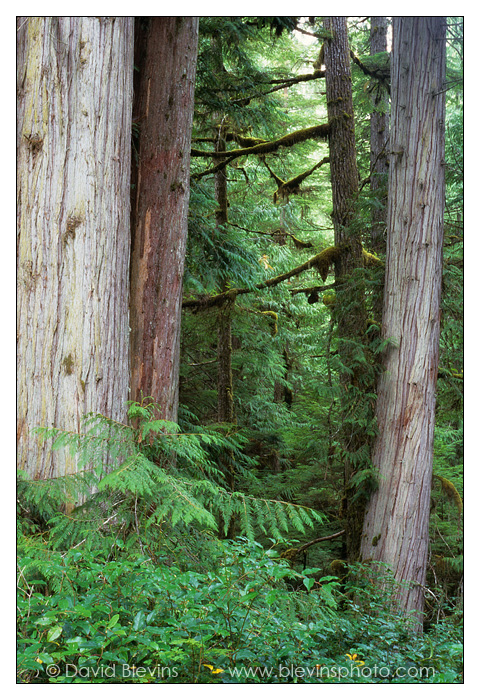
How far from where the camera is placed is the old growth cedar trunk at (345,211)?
5.71m

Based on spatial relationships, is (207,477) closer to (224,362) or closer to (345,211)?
(345,211)

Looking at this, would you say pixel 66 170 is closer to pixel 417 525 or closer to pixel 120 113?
pixel 120 113

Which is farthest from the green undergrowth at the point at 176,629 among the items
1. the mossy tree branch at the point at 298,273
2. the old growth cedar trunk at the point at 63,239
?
the mossy tree branch at the point at 298,273

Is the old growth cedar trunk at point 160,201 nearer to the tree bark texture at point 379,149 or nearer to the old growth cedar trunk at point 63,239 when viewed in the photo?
the old growth cedar trunk at point 63,239

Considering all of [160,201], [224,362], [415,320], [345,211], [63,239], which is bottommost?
[224,362]

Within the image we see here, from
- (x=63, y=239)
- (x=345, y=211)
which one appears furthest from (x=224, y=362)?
(x=63, y=239)

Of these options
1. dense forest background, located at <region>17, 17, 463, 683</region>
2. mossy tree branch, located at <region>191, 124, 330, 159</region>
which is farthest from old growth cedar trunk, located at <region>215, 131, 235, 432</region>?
mossy tree branch, located at <region>191, 124, 330, 159</region>

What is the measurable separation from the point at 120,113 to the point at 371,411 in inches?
142

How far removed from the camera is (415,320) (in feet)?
16.7

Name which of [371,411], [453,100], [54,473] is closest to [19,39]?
[54,473]

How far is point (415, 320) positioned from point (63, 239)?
343 cm

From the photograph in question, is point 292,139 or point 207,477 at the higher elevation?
point 292,139

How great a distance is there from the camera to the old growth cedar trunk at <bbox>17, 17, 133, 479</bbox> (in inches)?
121
